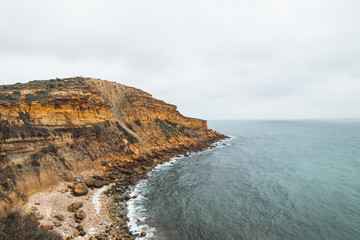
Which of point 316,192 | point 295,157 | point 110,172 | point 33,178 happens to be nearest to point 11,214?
point 33,178

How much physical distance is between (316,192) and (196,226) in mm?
19634

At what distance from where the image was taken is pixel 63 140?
2591 cm

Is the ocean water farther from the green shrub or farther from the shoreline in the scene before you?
the green shrub

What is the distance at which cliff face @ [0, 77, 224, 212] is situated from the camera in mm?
18719

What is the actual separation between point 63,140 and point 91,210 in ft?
45.8

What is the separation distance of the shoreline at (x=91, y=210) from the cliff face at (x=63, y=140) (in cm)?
158

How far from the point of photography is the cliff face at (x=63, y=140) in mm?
18719

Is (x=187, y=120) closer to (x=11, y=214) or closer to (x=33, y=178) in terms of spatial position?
(x=33, y=178)

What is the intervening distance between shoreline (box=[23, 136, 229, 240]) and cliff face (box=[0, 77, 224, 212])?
158 centimetres

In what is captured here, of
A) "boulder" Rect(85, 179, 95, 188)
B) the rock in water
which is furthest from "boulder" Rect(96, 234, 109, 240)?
"boulder" Rect(85, 179, 95, 188)

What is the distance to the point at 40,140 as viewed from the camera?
2264 centimetres

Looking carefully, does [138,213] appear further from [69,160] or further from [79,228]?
[69,160]

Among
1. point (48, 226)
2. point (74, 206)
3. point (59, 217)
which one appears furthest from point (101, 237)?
point (74, 206)

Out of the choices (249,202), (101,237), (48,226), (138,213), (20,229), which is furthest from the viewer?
(249,202)
